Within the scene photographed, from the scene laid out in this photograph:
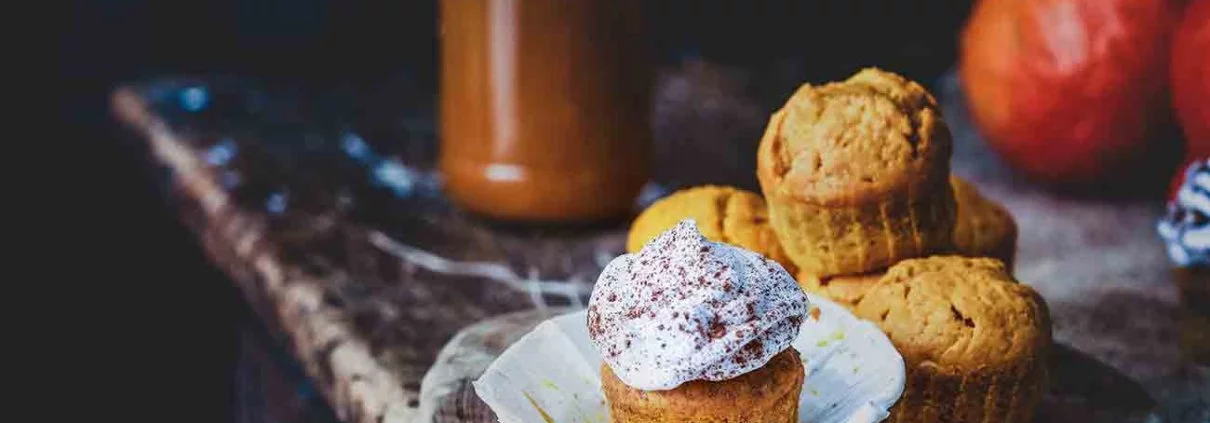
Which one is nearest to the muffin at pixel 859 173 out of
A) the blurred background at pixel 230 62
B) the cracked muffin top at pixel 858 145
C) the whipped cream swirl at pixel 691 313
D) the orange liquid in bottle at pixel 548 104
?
the cracked muffin top at pixel 858 145

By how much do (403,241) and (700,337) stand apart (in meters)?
0.70

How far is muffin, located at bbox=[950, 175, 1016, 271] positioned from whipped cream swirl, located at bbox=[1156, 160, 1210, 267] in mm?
184

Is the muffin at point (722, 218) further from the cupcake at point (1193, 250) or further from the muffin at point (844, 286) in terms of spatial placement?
the cupcake at point (1193, 250)

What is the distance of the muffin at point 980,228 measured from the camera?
96 centimetres

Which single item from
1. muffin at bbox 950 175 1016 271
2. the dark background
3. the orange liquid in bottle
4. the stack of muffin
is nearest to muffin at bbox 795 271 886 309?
the stack of muffin

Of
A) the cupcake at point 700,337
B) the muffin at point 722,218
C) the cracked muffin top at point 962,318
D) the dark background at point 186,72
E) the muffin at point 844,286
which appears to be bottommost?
the dark background at point 186,72

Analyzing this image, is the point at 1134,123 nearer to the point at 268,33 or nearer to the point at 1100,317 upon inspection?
the point at 1100,317

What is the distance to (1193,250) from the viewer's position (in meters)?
1.12

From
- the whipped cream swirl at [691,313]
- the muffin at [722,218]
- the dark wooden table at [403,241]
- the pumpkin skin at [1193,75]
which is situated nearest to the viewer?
the whipped cream swirl at [691,313]

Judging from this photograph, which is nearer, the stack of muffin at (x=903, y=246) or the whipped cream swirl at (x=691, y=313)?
the whipped cream swirl at (x=691, y=313)

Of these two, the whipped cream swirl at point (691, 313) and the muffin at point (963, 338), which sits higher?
the whipped cream swirl at point (691, 313)

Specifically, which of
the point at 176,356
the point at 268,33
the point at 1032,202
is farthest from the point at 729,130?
the point at 176,356

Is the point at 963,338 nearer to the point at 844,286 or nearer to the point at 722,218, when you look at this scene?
the point at 844,286

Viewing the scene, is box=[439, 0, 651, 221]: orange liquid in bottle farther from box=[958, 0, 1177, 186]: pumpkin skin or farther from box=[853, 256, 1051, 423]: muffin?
box=[853, 256, 1051, 423]: muffin
